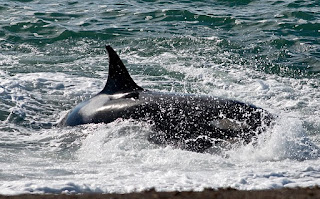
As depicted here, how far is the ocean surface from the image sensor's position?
324 inches

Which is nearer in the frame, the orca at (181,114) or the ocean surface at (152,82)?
the ocean surface at (152,82)

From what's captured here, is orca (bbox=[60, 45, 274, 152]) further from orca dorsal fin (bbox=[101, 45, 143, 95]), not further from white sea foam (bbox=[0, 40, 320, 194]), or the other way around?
white sea foam (bbox=[0, 40, 320, 194])

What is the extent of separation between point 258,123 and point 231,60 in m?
7.36

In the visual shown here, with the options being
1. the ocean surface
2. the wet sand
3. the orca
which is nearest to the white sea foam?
the ocean surface

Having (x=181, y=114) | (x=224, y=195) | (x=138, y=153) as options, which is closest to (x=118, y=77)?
(x=181, y=114)

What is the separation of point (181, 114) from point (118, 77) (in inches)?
57.3

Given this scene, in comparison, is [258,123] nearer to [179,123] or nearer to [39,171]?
[179,123]

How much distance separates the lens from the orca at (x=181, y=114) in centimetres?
973

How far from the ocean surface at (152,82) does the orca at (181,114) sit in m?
0.18

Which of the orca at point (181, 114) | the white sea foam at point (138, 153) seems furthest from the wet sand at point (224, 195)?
the orca at point (181, 114)

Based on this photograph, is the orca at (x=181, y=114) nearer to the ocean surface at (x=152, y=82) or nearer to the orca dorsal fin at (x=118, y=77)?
the orca dorsal fin at (x=118, y=77)

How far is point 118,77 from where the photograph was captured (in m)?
11.0

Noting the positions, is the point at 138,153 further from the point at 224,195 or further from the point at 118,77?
the point at 224,195

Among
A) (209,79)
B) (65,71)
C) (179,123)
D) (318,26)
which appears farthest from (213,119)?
(318,26)
